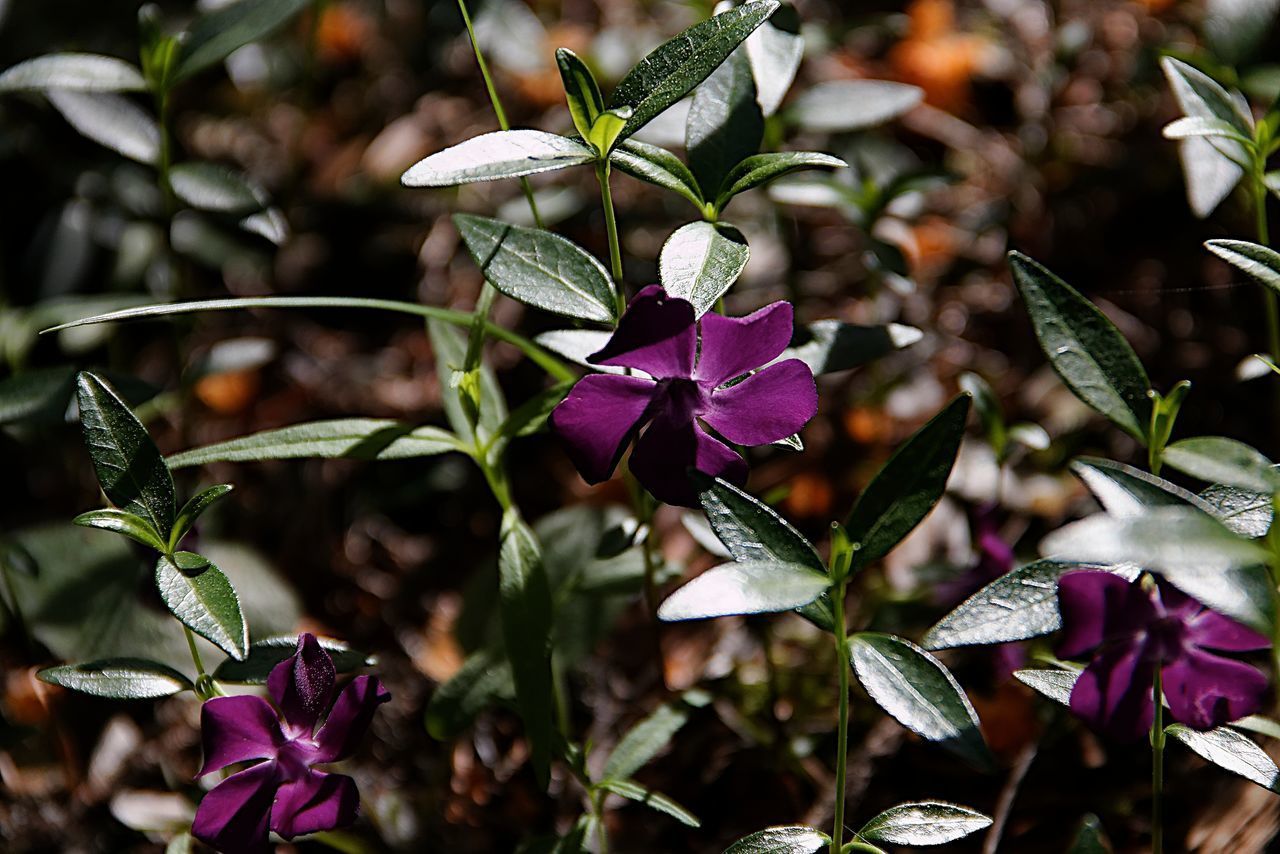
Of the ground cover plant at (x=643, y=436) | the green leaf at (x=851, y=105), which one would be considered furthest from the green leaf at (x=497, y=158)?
the green leaf at (x=851, y=105)

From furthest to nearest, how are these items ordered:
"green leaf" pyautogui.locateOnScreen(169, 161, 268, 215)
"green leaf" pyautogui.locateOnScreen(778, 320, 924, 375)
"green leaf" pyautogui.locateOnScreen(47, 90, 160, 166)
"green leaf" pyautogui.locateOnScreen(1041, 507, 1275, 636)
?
1. "green leaf" pyautogui.locateOnScreen(47, 90, 160, 166)
2. "green leaf" pyautogui.locateOnScreen(169, 161, 268, 215)
3. "green leaf" pyautogui.locateOnScreen(778, 320, 924, 375)
4. "green leaf" pyautogui.locateOnScreen(1041, 507, 1275, 636)

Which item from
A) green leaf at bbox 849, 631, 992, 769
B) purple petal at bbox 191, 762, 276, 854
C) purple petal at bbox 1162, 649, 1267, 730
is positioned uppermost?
green leaf at bbox 849, 631, 992, 769

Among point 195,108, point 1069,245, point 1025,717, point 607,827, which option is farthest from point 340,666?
point 195,108

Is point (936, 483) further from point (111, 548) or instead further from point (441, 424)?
point (111, 548)

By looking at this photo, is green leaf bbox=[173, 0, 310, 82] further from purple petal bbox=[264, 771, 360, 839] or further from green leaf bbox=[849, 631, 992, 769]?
green leaf bbox=[849, 631, 992, 769]

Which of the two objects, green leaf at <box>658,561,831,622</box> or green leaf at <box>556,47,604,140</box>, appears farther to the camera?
green leaf at <box>556,47,604,140</box>

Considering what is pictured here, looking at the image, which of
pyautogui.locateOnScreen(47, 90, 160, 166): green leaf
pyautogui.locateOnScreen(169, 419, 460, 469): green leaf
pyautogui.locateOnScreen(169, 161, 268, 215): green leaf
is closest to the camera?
pyautogui.locateOnScreen(169, 419, 460, 469): green leaf

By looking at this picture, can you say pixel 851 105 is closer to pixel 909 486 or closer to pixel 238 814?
pixel 909 486

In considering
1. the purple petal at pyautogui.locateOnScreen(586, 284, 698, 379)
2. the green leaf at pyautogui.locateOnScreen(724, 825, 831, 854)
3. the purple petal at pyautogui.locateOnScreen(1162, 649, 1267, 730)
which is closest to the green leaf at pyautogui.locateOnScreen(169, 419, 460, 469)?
the purple petal at pyautogui.locateOnScreen(586, 284, 698, 379)
